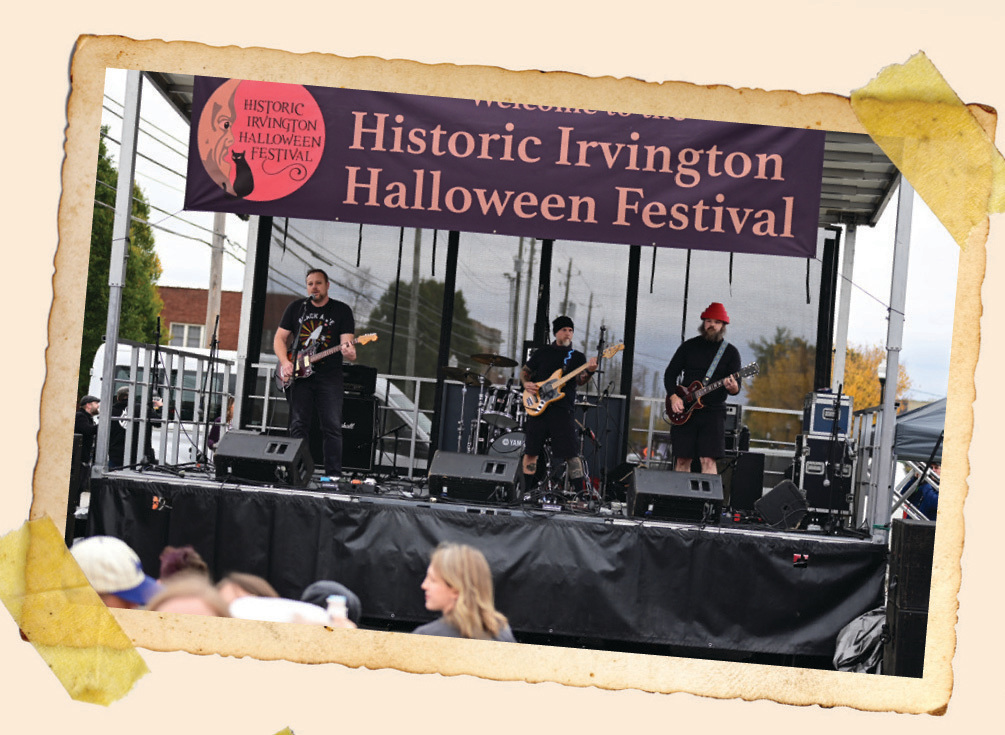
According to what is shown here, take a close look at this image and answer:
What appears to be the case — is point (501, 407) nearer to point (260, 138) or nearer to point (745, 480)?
point (745, 480)

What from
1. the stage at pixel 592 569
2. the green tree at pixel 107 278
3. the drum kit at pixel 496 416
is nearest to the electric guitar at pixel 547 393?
the drum kit at pixel 496 416

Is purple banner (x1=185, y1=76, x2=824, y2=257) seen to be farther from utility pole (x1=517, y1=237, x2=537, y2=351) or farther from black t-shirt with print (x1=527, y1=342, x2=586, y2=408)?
utility pole (x1=517, y1=237, x2=537, y2=351)

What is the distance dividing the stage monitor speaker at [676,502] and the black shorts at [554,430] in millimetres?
1562

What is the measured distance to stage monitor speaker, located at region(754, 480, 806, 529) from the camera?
25.7 feet

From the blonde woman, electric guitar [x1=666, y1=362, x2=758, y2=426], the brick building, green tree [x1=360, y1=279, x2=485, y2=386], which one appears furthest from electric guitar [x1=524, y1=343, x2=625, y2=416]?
the brick building

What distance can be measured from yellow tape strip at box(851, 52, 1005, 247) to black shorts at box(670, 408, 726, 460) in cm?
324

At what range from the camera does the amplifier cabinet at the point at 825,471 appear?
9.07 m

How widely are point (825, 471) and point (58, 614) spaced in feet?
22.0

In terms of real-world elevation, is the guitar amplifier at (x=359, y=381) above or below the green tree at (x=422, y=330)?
below

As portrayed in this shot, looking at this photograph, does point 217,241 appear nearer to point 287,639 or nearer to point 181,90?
point 181,90

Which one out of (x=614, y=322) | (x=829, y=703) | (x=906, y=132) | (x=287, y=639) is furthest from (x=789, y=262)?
(x=287, y=639)

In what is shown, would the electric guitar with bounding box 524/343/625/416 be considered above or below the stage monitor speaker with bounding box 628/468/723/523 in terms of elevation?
above

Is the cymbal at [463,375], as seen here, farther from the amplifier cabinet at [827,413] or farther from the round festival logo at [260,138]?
the amplifier cabinet at [827,413]

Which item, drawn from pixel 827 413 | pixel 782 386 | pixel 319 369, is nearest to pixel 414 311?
pixel 319 369
